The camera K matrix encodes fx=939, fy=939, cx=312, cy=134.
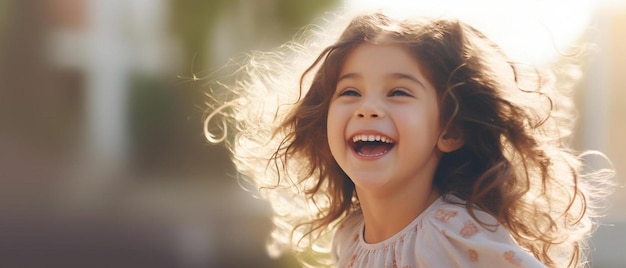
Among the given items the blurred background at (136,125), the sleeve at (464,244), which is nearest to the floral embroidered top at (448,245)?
the sleeve at (464,244)

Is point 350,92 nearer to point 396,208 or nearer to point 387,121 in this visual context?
point 387,121

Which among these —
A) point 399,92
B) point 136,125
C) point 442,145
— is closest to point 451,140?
point 442,145

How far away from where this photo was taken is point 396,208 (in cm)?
198

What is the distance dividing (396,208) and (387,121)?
0.22 m

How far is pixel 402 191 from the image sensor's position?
1970mm

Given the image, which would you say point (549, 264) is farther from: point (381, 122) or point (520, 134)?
point (381, 122)

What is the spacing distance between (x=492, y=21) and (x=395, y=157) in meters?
0.43

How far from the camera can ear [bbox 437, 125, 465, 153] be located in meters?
1.96

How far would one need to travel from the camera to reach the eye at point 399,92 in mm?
1891

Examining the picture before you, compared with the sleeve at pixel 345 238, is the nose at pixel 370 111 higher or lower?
higher

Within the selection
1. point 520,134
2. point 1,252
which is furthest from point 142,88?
point 520,134

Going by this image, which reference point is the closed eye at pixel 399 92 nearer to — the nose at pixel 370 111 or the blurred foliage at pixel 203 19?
the nose at pixel 370 111

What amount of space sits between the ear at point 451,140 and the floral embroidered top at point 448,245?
11 centimetres

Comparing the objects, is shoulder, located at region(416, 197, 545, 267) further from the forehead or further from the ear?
the forehead
